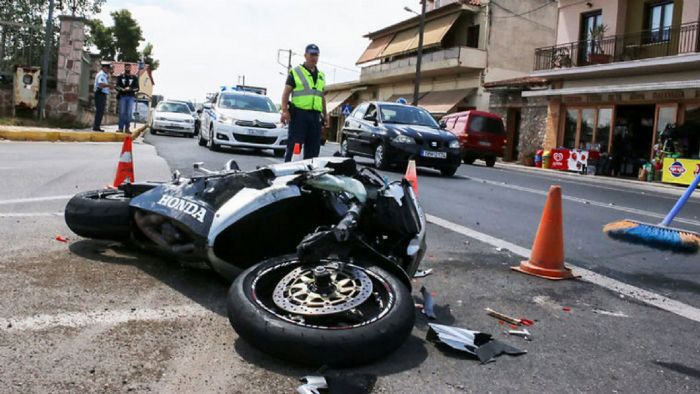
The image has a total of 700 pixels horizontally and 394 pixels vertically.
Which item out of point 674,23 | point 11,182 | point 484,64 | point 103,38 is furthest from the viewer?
point 103,38

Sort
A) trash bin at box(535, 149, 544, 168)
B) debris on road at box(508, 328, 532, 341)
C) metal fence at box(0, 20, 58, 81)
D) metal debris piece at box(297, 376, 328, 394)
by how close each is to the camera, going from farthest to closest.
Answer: trash bin at box(535, 149, 544, 168)
metal fence at box(0, 20, 58, 81)
debris on road at box(508, 328, 532, 341)
metal debris piece at box(297, 376, 328, 394)

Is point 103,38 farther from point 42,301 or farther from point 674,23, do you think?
point 42,301

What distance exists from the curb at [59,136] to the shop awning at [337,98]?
3774cm

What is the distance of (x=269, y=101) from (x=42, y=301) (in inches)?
542

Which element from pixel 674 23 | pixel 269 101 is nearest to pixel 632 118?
pixel 674 23

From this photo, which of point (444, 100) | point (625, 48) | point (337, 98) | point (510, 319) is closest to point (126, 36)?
point (337, 98)

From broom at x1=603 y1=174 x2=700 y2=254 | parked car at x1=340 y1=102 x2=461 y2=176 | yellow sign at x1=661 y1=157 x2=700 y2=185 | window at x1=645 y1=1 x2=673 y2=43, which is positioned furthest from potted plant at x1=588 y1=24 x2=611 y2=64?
broom at x1=603 y1=174 x2=700 y2=254

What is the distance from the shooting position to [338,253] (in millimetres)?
3258

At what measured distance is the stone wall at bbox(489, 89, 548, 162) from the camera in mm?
29891

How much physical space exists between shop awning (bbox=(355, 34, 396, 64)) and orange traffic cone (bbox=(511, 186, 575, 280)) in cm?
4429

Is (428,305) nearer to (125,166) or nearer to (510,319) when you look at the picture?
(510,319)

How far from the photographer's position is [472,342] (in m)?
3.07

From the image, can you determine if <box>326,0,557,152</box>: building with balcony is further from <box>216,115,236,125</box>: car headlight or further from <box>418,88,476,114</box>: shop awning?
<box>216,115,236,125</box>: car headlight

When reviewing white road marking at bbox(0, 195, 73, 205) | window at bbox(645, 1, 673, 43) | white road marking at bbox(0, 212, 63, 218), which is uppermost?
window at bbox(645, 1, 673, 43)
